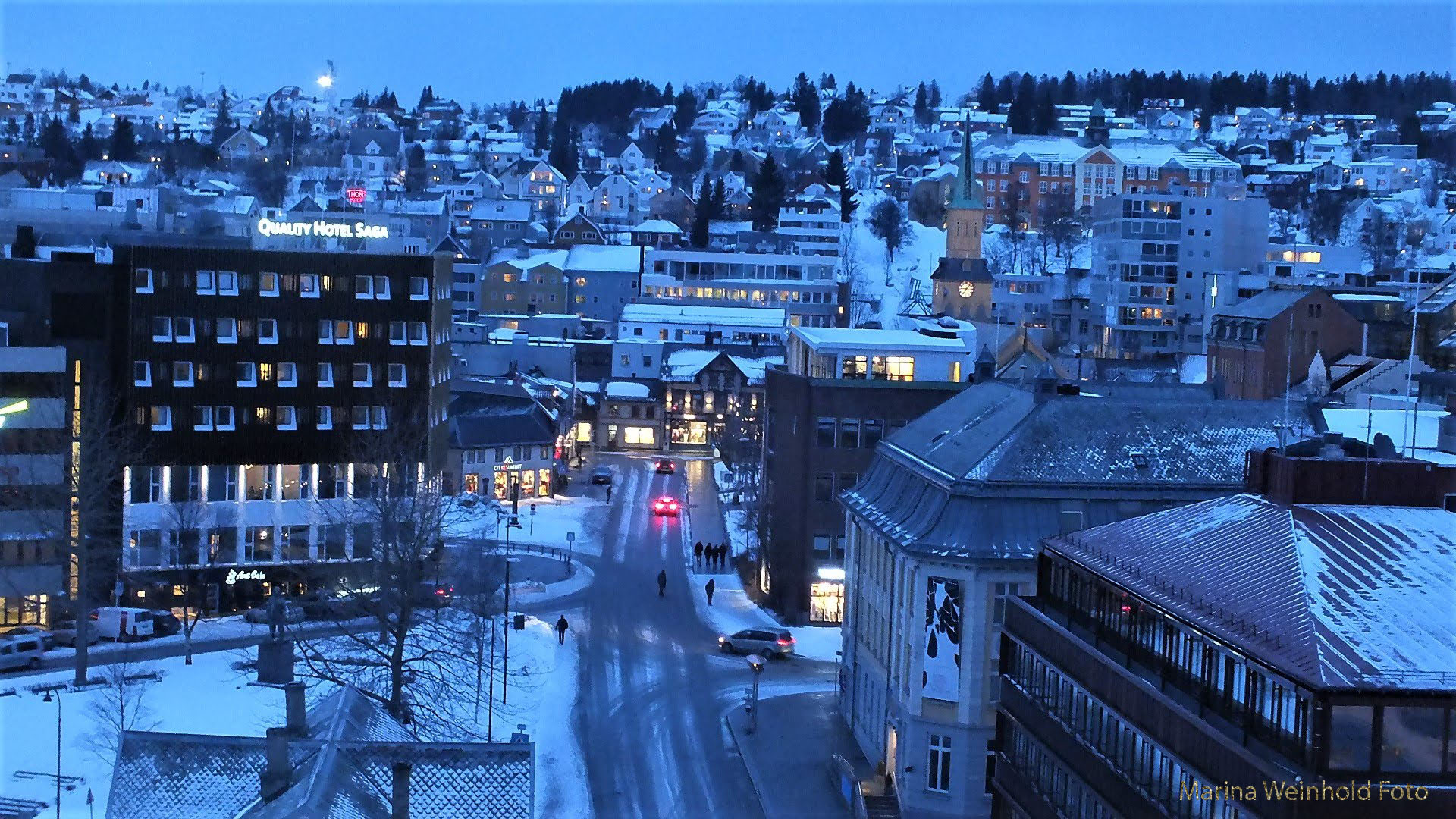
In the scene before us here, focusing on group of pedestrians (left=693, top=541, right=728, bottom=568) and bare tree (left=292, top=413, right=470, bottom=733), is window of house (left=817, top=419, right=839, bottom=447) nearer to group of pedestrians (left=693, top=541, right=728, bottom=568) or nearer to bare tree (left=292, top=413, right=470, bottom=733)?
bare tree (left=292, top=413, right=470, bottom=733)

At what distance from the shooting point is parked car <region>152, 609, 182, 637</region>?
46.1 metres

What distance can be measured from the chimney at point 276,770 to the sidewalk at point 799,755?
49.7ft

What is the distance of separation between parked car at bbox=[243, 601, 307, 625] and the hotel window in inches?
740

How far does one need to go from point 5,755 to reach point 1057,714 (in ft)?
69.5

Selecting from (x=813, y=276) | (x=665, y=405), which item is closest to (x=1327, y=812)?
(x=665, y=405)

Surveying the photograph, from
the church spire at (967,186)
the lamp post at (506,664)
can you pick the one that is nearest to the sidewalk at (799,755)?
the lamp post at (506,664)

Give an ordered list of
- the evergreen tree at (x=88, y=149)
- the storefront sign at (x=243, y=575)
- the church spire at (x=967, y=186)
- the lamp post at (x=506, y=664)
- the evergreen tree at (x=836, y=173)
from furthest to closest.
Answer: the evergreen tree at (x=88, y=149) < the evergreen tree at (x=836, y=173) < the church spire at (x=967, y=186) < the storefront sign at (x=243, y=575) < the lamp post at (x=506, y=664)

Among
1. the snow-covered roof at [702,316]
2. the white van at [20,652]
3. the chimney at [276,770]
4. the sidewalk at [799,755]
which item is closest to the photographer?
the chimney at [276,770]

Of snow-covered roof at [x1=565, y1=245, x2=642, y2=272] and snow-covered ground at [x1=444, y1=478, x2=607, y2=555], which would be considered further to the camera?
snow-covered roof at [x1=565, y1=245, x2=642, y2=272]

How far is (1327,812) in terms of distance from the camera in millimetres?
15664

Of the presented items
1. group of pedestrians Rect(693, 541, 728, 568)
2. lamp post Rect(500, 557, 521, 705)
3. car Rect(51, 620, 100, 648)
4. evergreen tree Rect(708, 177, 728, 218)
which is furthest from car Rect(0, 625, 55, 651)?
evergreen tree Rect(708, 177, 728, 218)

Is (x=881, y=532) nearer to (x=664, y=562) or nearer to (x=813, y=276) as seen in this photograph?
(x=664, y=562)

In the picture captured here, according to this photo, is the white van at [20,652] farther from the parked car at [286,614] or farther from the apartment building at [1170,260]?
the apartment building at [1170,260]

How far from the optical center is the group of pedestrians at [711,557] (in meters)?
55.8
